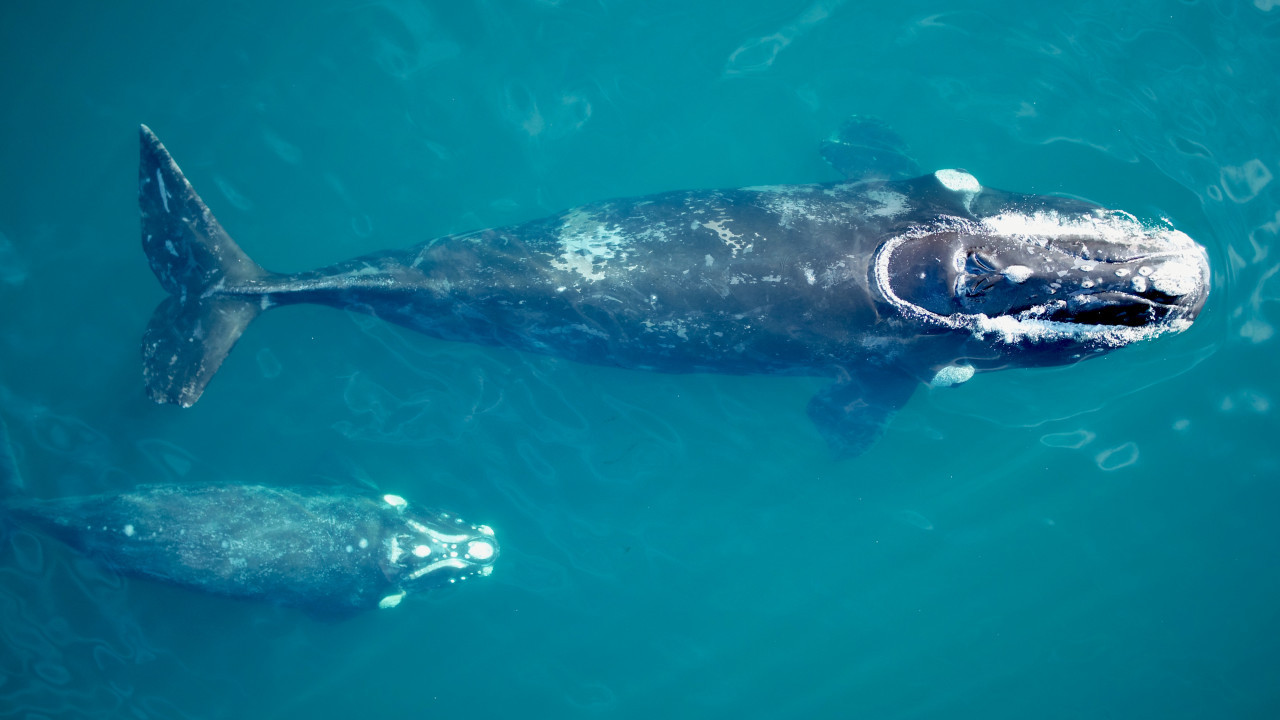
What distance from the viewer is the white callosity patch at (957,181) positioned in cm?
771

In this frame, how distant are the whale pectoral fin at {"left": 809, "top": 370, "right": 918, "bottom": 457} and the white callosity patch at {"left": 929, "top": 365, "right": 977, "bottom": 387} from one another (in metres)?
0.47

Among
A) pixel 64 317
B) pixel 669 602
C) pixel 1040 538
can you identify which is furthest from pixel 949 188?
pixel 64 317

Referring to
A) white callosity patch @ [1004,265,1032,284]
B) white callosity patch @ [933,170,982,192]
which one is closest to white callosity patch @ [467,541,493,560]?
white callosity patch @ [1004,265,1032,284]

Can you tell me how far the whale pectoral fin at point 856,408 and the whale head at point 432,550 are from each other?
214 inches

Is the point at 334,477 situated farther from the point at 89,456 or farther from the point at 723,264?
the point at 723,264

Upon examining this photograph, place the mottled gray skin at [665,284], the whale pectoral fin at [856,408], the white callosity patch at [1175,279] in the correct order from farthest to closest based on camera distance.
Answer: the whale pectoral fin at [856,408] → the mottled gray skin at [665,284] → the white callosity patch at [1175,279]

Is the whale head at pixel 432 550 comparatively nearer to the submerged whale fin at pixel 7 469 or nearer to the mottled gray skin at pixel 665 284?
the mottled gray skin at pixel 665 284

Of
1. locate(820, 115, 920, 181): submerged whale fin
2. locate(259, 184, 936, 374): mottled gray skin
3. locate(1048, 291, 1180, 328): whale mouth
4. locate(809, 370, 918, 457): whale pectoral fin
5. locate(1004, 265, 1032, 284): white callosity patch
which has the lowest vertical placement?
locate(1048, 291, 1180, 328): whale mouth

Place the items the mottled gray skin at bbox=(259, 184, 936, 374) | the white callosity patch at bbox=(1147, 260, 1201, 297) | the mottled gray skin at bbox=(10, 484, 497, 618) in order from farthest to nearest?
1. the mottled gray skin at bbox=(10, 484, 497, 618)
2. the mottled gray skin at bbox=(259, 184, 936, 374)
3. the white callosity patch at bbox=(1147, 260, 1201, 297)

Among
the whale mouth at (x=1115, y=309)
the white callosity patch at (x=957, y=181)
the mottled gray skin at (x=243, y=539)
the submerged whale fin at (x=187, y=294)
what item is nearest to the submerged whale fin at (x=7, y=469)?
the mottled gray skin at (x=243, y=539)

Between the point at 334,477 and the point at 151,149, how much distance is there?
17.0 feet

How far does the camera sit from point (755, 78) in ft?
33.6

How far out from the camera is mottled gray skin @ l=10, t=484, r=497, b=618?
8.92m

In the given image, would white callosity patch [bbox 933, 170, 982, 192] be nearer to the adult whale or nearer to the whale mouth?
the adult whale
